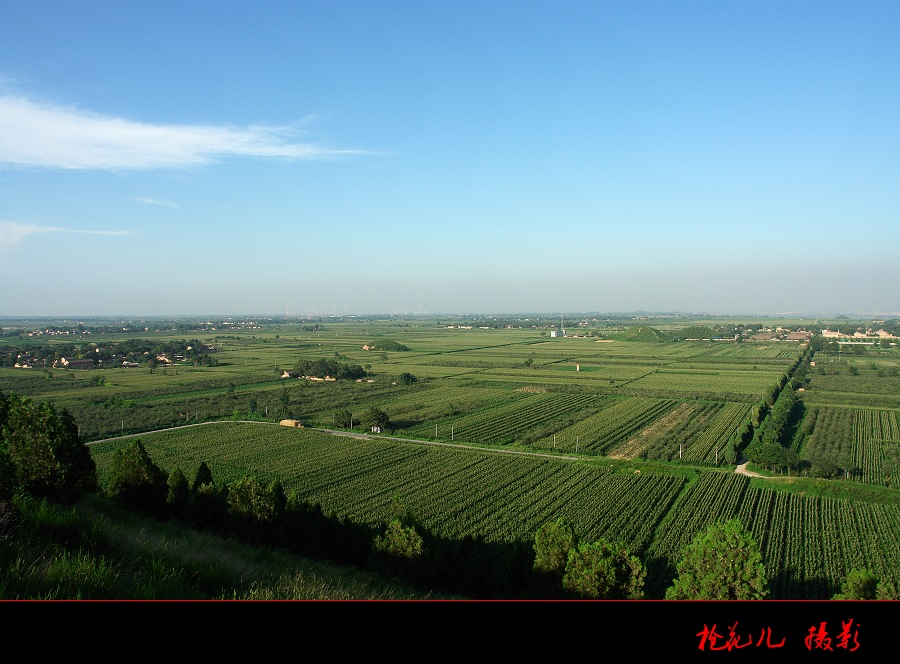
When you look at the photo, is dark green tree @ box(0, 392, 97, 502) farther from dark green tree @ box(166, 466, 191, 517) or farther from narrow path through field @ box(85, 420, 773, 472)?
narrow path through field @ box(85, 420, 773, 472)

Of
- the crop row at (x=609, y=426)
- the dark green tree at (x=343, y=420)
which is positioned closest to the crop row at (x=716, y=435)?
the crop row at (x=609, y=426)

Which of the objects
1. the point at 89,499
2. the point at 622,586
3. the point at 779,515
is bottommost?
the point at 779,515

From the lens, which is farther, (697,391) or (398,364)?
(398,364)

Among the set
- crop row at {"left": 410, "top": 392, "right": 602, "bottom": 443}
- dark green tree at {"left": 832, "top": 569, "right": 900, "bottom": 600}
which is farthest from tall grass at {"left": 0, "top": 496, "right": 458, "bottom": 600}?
crop row at {"left": 410, "top": 392, "right": 602, "bottom": 443}

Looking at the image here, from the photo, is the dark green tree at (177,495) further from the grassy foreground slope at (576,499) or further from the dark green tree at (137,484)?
the grassy foreground slope at (576,499)
